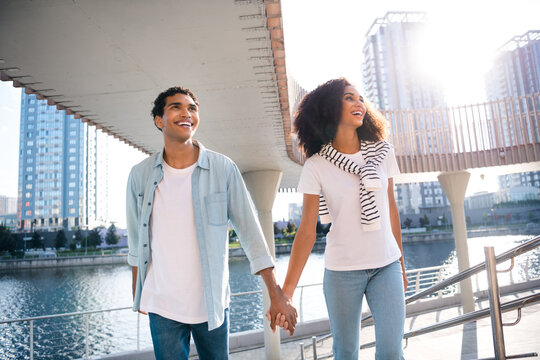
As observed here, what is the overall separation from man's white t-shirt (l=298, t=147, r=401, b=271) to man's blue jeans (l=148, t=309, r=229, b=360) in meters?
0.68

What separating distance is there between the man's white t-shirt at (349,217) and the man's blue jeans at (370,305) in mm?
57

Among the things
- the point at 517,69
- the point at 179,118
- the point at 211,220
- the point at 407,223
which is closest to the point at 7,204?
the point at 407,223

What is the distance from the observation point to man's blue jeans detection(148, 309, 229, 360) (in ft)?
5.74

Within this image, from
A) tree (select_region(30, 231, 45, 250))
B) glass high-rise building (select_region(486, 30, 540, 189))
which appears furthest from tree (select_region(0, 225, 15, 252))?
glass high-rise building (select_region(486, 30, 540, 189))

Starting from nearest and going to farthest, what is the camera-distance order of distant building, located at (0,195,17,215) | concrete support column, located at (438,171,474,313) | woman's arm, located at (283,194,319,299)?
woman's arm, located at (283,194,319,299) → concrete support column, located at (438,171,474,313) → distant building, located at (0,195,17,215)

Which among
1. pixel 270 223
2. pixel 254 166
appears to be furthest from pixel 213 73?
pixel 270 223

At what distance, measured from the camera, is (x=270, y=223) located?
323 inches

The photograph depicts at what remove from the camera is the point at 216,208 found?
6.24 ft

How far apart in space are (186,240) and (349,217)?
2.83 ft

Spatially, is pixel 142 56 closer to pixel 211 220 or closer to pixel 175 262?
pixel 211 220

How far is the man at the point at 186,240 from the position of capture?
1756 millimetres

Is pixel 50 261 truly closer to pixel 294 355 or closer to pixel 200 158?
pixel 294 355

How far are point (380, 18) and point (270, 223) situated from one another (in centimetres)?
10522

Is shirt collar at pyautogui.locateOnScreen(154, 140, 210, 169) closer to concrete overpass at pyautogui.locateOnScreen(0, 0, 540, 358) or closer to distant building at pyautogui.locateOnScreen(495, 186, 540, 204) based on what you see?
concrete overpass at pyautogui.locateOnScreen(0, 0, 540, 358)
